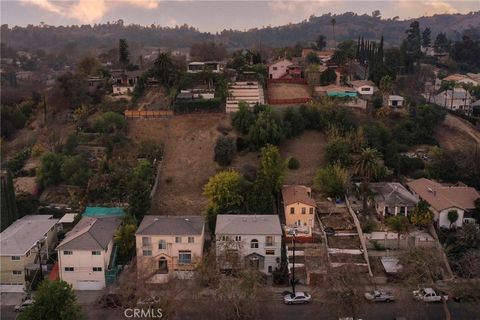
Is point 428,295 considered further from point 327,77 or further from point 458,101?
point 458,101

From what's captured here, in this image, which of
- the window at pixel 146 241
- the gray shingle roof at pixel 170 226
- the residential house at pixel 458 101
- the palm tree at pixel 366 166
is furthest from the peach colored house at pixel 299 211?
the residential house at pixel 458 101

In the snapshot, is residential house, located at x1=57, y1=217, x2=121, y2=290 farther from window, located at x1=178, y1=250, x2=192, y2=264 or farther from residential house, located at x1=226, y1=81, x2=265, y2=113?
residential house, located at x1=226, y1=81, x2=265, y2=113

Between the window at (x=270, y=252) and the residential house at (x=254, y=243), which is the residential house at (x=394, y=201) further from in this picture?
the window at (x=270, y=252)

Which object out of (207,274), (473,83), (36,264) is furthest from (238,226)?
(473,83)

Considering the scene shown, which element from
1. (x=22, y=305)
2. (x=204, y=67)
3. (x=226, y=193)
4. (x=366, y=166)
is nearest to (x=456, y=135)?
(x=366, y=166)

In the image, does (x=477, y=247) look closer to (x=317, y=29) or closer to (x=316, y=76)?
(x=316, y=76)

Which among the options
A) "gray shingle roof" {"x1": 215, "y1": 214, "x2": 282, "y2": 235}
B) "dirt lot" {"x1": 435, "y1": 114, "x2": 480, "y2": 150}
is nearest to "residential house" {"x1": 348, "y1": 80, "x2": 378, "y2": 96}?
"dirt lot" {"x1": 435, "y1": 114, "x2": 480, "y2": 150}
